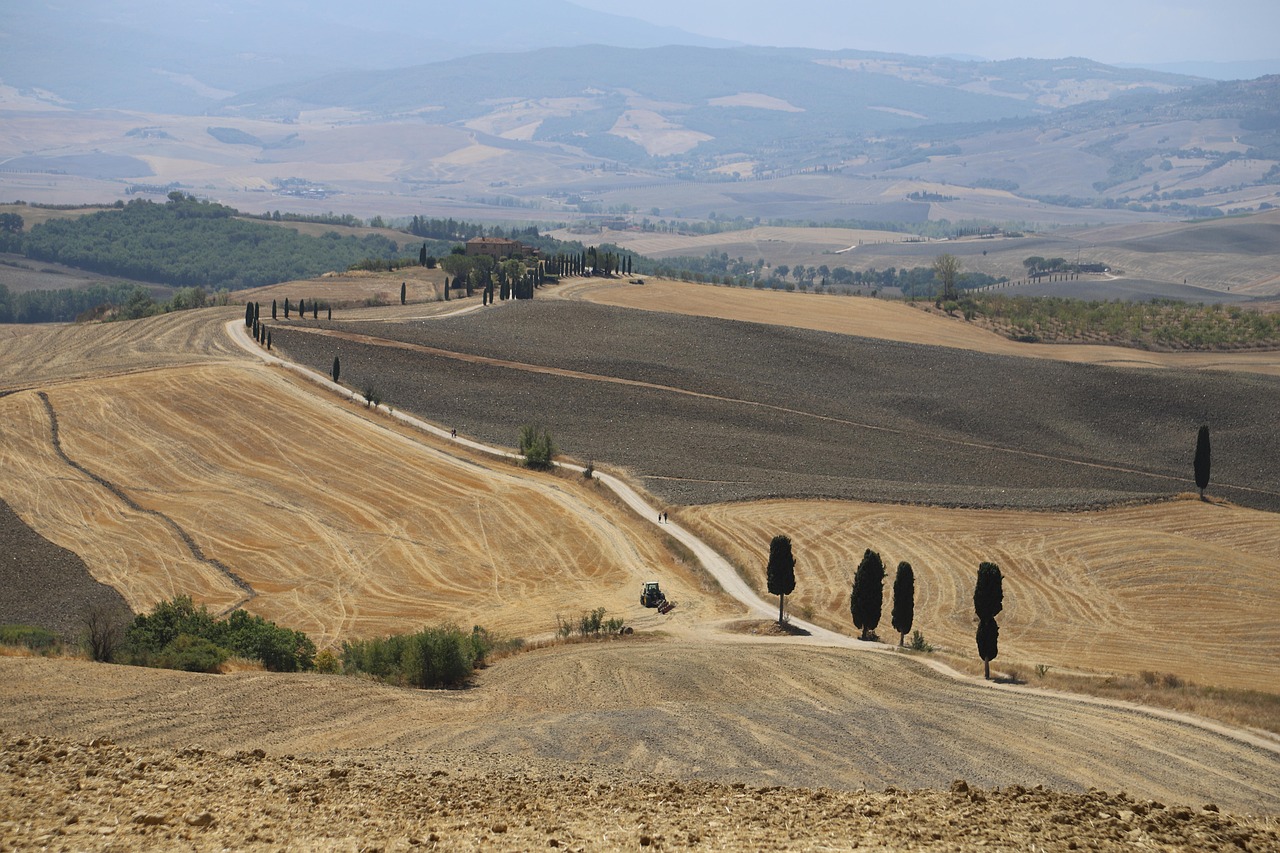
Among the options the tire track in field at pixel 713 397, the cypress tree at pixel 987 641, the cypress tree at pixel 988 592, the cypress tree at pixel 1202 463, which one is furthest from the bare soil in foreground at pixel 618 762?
the tire track in field at pixel 713 397

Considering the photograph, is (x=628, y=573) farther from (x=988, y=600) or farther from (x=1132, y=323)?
(x=1132, y=323)

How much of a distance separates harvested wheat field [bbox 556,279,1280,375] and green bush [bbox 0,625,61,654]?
73702mm

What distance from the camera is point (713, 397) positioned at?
77.7m

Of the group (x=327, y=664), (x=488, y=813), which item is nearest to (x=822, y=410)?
(x=327, y=664)

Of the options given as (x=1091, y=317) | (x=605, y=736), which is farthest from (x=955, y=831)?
(x=1091, y=317)

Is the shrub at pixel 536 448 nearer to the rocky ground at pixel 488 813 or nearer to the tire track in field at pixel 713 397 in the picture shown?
the tire track in field at pixel 713 397

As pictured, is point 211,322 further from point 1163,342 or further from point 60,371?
point 1163,342

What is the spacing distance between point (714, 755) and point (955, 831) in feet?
25.9

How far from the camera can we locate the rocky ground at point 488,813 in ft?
54.4

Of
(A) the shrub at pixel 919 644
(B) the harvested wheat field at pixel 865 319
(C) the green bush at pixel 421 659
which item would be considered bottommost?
(A) the shrub at pixel 919 644

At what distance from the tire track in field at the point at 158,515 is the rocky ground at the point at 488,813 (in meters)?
23.8

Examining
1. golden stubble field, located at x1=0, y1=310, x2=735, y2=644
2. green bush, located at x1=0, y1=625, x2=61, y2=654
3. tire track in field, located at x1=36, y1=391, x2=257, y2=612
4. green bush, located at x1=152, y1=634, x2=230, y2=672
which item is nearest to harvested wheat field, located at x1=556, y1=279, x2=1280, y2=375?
golden stubble field, located at x1=0, y1=310, x2=735, y2=644

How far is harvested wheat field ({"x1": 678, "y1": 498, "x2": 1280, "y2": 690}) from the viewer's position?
39719mm

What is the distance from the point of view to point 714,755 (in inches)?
967
